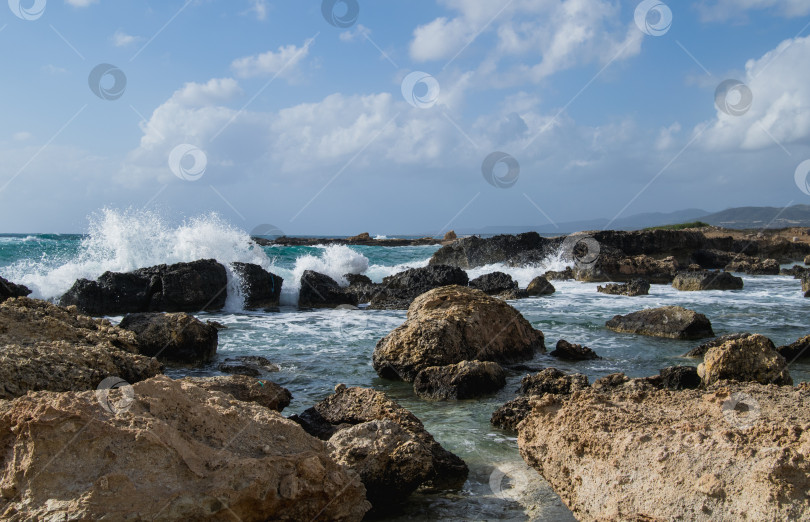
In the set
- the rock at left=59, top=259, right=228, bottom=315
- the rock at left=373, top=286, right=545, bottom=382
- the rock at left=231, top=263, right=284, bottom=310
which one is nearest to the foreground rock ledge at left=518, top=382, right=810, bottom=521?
the rock at left=373, top=286, right=545, bottom=382

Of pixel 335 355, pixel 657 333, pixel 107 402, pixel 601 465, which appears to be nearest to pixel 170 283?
pixel 335 355

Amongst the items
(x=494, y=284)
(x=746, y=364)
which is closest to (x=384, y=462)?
(x=746, y=364)

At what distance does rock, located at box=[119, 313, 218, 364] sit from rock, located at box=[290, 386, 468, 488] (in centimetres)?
392

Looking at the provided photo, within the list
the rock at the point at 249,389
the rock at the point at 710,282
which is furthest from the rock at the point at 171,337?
the rock at the point at 710,282

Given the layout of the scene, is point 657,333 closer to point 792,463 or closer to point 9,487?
point 792,463

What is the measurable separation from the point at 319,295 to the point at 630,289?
8.78 metres

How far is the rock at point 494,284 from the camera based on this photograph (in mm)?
17406

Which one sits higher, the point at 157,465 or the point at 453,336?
the point at 157,465

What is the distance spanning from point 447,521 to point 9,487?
2167 millimetres

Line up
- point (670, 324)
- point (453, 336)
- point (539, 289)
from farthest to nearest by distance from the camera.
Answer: point (539, 289) < point (670, 324) < point (453, 336)

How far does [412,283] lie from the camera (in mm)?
16594

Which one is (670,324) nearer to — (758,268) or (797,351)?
(797,351)

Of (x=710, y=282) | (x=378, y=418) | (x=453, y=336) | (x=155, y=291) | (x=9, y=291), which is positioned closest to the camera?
(x=378, y=418)

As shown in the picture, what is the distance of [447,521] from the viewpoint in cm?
348
